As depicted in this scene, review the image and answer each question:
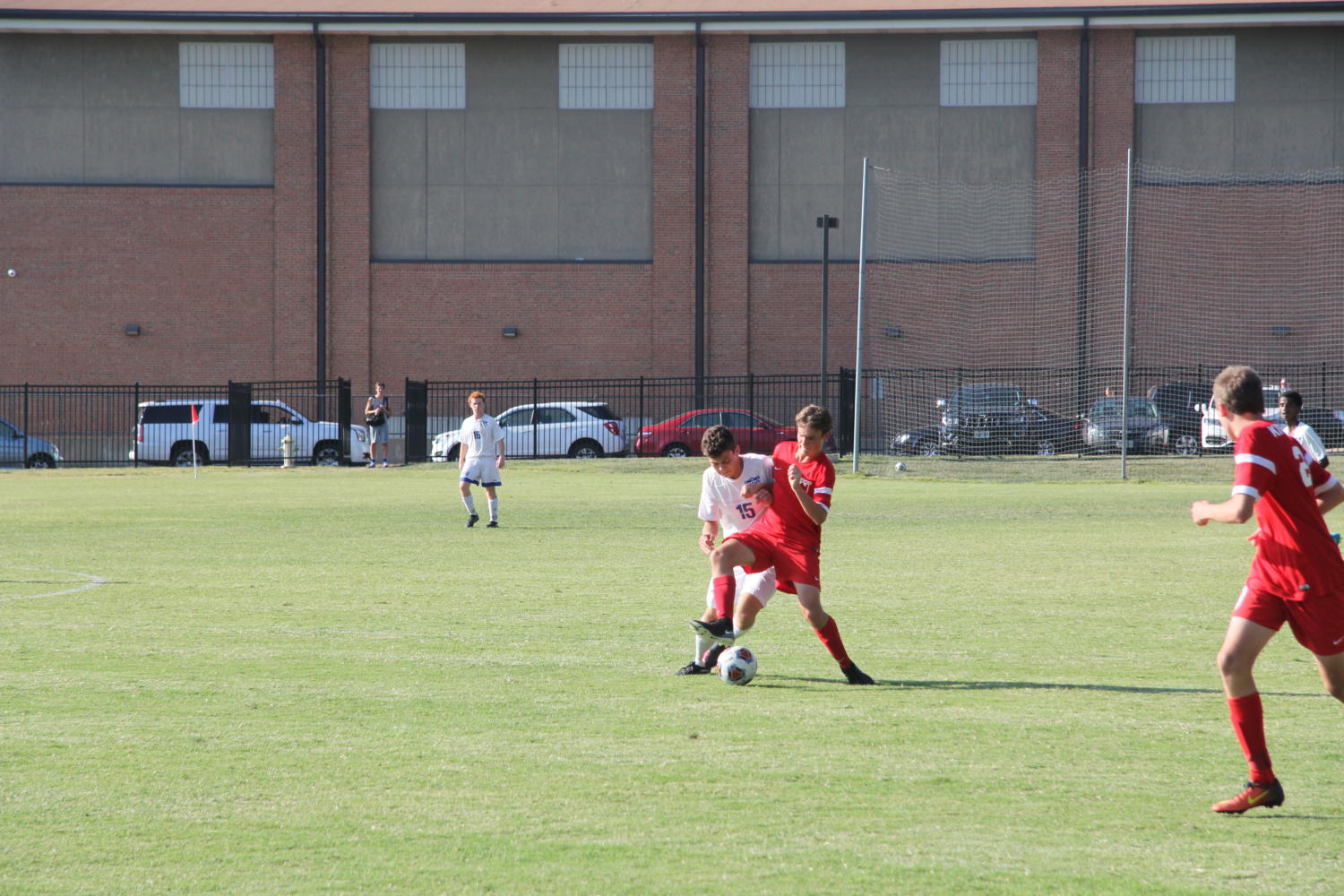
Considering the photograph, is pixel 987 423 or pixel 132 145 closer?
pixel 987 423

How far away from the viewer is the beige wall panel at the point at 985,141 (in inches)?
1638

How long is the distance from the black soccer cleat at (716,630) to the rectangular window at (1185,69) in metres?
37.9

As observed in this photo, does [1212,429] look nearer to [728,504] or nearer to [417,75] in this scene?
[417,75]

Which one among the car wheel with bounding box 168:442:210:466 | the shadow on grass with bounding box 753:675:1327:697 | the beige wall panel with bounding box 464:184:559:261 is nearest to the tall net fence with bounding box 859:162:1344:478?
the beige wall panel with bounding box 464:184:559:261

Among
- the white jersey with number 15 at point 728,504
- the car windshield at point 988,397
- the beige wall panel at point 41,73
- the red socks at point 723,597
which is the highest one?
the beige wall panel at point 41,73

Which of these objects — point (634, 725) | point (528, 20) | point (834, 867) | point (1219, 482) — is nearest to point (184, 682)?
point (634, 725)

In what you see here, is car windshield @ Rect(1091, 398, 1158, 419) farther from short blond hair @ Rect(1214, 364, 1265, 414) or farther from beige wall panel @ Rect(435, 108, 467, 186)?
short blond hair @ Rect(1214, 364, 1265, 414)

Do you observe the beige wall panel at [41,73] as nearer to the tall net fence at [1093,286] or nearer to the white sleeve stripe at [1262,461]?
the tall net fence at [1093,286]

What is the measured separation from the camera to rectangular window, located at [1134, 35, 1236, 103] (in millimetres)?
40844

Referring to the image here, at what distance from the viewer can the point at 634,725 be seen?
261 inches

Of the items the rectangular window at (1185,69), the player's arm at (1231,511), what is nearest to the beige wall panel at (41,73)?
the rectangular window at (1185,69)

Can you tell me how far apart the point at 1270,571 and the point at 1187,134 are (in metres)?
39.4

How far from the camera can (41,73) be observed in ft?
136

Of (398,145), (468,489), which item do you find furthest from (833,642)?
(398,145)
